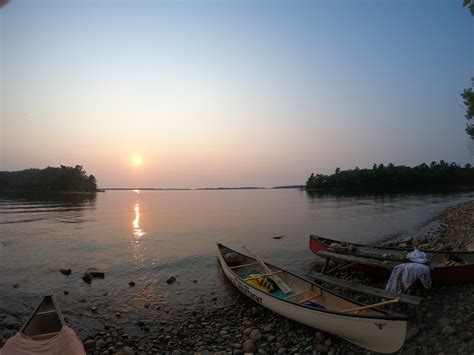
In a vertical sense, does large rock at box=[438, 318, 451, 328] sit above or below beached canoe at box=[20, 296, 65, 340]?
above

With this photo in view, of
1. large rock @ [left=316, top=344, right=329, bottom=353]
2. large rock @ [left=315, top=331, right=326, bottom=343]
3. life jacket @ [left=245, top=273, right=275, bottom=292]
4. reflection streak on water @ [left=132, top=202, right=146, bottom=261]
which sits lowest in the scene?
reflection streak on water @ [left=132, top=202, right=146, bottom=261]

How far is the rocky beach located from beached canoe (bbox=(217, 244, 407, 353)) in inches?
16.3

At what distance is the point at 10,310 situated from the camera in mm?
12984

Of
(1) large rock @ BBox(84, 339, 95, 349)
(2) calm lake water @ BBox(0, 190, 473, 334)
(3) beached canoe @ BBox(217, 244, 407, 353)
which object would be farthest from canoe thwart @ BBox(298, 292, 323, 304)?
(1) large rock @ BBox(84, 339, 95, 349)

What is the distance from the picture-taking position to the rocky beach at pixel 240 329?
8.04 metres

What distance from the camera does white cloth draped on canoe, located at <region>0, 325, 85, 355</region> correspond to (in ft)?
24.8

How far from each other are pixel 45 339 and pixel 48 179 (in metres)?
153

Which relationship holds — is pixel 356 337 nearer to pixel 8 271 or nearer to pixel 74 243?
pixel 8 271

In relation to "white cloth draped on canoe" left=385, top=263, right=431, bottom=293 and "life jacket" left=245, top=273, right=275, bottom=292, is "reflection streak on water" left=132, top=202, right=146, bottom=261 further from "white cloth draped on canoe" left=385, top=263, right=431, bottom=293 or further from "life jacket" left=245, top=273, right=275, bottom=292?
"white cloth draped on canoe" left=385, top=263, right=431, bottom=293

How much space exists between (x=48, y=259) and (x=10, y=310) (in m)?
9.69

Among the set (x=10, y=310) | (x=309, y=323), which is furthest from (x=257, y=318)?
(x=10, y=310)

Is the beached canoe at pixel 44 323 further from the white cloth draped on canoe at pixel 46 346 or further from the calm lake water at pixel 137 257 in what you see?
the calm lake water at pixel 137 257

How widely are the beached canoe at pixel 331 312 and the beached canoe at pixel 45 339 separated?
625cm

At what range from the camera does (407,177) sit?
135 metres
